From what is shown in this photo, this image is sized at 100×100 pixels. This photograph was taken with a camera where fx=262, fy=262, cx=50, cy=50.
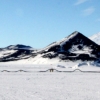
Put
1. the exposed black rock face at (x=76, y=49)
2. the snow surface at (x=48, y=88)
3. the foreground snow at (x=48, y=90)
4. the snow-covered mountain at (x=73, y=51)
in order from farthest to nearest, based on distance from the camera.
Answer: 1. the exposed black rock face at (x=76, y=49)
2. the snow-covered mountain at (x=73, y=51)
3. the snow surface at (x=48, y=88)
4. the foreground snow at (x=48, y=90)

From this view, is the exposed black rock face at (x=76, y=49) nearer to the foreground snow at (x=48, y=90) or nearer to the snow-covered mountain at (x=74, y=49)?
the snow-covered mountain at (x=74, y=49)

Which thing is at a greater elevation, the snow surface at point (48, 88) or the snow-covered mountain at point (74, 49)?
the snow-covered mountain at point (74, 49)

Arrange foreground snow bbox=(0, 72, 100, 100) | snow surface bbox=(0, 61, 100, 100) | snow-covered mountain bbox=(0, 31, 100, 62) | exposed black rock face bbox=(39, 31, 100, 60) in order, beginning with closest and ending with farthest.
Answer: foreground snow bbox=(0, 72, 100, 100), snow surface bbox=(0, 61, 100, 100), snow-covered mountain bbox=(0, 31, 100, 62), exposed black rock face bbox=(39, 31, 100, 60)

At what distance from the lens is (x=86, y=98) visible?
14266 mm

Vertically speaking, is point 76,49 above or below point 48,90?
above

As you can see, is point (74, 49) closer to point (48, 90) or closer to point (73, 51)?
point (73, 51)

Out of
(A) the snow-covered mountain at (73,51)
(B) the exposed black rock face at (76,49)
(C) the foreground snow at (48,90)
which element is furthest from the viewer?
(B) the exposed black rock face at (76,49)

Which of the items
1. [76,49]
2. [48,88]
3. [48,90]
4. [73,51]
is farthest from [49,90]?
[76,49]

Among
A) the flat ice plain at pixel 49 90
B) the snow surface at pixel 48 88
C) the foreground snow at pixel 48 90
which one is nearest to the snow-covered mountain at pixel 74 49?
the snow surface at pixel 48 88

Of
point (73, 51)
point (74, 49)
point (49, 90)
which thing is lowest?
point (49, 90)

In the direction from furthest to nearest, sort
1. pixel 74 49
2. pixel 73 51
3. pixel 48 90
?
pixel 74 49, pixel 73 51, pixel 48 90

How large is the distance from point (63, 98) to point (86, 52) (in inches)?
3770

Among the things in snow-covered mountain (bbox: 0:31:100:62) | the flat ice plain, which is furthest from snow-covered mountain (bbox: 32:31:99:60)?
the flat ice plain

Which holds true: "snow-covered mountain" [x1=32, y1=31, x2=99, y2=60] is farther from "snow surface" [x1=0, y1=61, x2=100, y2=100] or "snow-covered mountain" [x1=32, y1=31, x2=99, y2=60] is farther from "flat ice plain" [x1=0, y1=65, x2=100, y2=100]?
"flat ice plain" [x1=0, y1=65, x2=100, y2=100]
